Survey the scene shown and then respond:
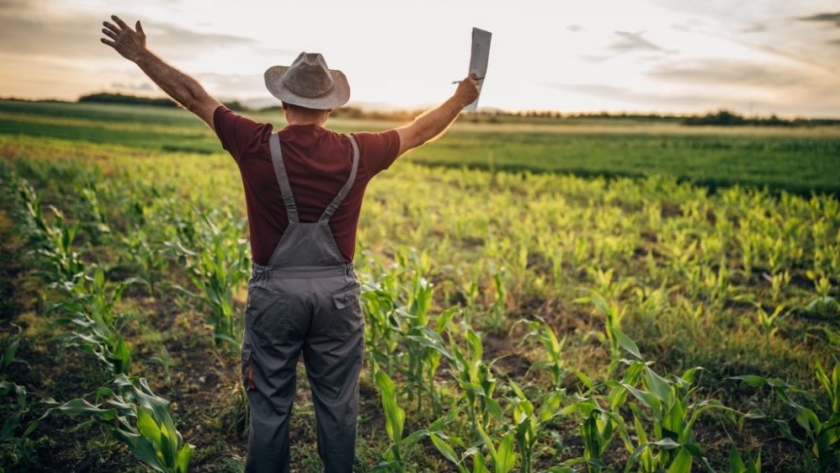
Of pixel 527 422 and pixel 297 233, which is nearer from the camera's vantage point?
pixel 297 233

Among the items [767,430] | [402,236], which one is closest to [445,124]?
[767,430]

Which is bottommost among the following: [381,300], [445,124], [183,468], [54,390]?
[54,390]

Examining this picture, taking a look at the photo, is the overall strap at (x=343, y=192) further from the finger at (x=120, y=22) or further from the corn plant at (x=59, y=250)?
the corn plant at (x=59, y=250)

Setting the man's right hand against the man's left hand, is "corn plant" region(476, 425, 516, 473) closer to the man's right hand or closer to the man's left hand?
the man's right hand

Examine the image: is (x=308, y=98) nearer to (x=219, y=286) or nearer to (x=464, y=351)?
(x=219, y=286)

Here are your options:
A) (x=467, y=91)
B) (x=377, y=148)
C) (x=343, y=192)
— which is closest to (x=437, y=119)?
(x=467, y=91)

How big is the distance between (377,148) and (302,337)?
0.99m

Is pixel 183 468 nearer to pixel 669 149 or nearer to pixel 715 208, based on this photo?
pixel 715 208

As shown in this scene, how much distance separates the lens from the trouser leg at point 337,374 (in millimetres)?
2502

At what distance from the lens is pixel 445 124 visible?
2742 mm

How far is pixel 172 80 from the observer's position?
96.7 inches

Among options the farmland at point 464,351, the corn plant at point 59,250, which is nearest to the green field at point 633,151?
the farmland at point 464,351

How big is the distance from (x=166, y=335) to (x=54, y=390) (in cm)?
105

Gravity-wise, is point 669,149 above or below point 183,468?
above
